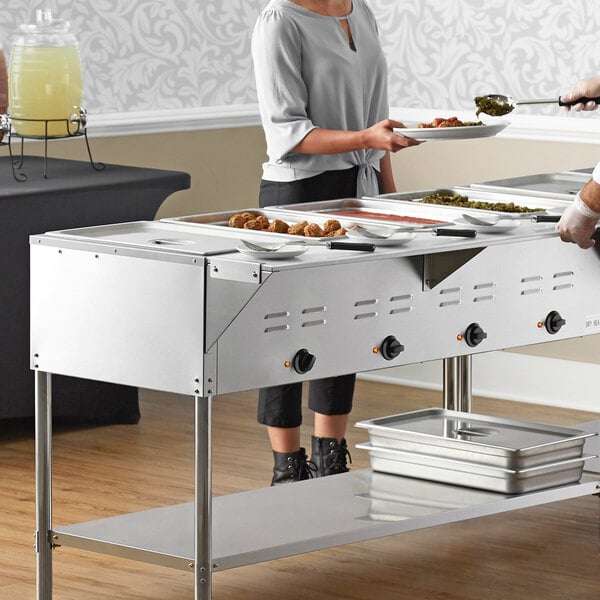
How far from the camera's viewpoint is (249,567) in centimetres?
367

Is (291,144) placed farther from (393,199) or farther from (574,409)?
(574,409)

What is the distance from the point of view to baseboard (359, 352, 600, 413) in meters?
5.34

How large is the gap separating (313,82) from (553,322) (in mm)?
940

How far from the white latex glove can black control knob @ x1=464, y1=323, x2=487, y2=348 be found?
0.29 m

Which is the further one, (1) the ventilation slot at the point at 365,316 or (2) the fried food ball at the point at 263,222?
(2) the fried food ball at the point at 263,222

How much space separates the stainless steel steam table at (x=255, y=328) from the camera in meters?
2.88

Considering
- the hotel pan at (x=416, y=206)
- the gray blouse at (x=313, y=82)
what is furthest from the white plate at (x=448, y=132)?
the gray blouse at (x=313, y=82)

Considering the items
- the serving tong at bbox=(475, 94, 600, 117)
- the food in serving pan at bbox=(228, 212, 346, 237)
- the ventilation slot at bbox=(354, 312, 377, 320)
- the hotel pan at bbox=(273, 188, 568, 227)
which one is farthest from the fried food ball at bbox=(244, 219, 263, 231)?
the serving tong at bbox=(475, 94, 600, 117)

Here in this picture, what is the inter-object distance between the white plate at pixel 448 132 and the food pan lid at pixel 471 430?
69cm

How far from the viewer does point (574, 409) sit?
532cm

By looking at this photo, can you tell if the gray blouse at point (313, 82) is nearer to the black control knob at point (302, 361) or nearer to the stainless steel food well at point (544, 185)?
the stainless steel food well at point (544, 185)

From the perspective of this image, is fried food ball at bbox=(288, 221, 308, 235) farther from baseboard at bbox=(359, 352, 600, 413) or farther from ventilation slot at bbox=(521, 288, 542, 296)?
baseboard at bbox=(359, 352, 600, 413)

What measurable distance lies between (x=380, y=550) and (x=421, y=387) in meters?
1.94

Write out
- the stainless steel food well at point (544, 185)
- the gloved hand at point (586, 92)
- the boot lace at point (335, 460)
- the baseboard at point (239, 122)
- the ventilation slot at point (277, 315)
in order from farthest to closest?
the baseboard at point (239, 122), the boot lace at point (335, 460), the gloved hand at point (586, 92), the stainless steel food well at point (544, 185), the ventilation slot at point (277, 315)
